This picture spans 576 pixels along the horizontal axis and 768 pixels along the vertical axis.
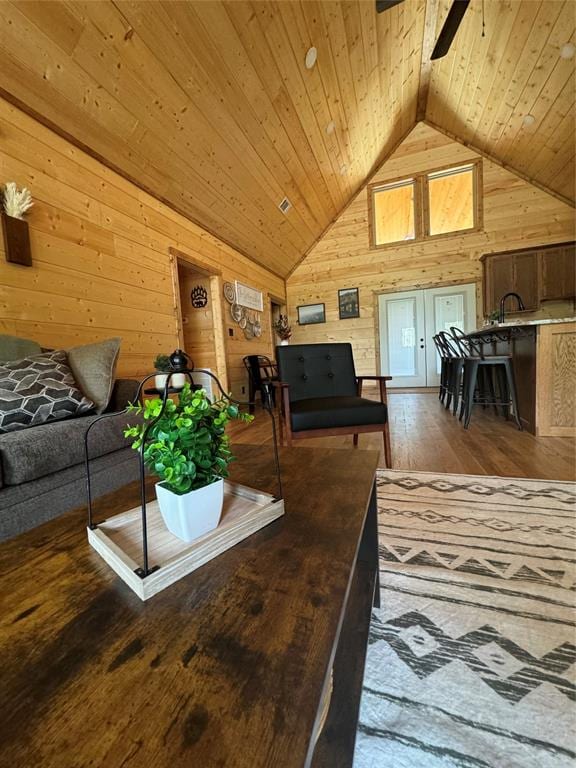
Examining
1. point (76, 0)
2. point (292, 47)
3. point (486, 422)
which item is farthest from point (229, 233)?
point (486, 422)

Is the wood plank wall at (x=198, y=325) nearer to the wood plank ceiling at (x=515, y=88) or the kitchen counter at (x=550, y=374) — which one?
the kitchen counter at (x=550, y=374)

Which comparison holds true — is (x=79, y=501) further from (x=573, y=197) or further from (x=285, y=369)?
(x=573, y=197)

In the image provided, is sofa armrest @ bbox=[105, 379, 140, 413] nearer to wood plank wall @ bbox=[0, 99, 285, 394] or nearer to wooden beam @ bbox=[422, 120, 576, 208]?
wood plank wall @ bbox=[0, 99, 285, 394]

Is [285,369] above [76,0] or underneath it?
underneath

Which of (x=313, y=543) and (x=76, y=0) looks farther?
(x=76, y=0)

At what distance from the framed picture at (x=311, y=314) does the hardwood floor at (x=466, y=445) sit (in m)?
3.26

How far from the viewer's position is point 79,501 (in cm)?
126

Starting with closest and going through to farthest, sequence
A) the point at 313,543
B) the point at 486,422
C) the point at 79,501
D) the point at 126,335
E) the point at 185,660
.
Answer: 1. the point at 185,660
2. the point at 313,543
3. the point at 79,501
4. the point at 126,335
5. the point at 486,422

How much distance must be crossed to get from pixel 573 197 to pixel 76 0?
240 inches

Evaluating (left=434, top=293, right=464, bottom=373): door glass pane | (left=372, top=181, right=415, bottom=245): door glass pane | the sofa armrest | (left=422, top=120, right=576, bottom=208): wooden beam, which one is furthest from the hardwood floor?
(left=422, top=120, right=576, bottom=208): wooden beam

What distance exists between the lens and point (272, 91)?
2812 millimetres

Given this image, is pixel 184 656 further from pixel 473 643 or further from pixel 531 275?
pixel 531 275

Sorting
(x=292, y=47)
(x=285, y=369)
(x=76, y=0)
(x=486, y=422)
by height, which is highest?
(x=292, y=47)

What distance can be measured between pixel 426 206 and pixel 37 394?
242 inches
